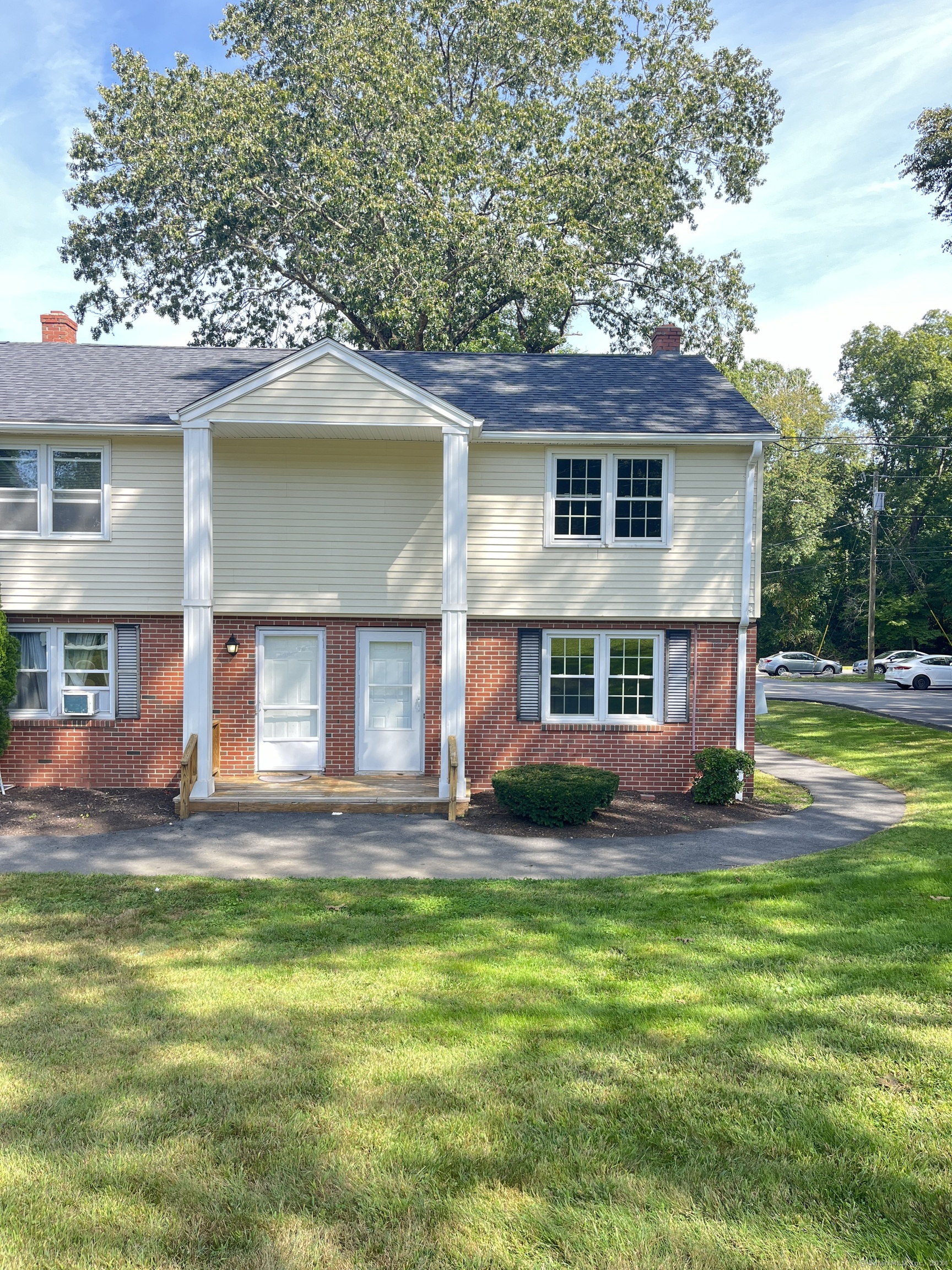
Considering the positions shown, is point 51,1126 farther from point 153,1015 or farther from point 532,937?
point 532,937

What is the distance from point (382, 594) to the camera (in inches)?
563

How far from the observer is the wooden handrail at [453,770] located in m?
12.3

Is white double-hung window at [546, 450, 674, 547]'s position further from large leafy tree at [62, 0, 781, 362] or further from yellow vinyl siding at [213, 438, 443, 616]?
large leafy tree at [62, 0, 781, 362]

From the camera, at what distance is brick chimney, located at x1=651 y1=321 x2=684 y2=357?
19109mm

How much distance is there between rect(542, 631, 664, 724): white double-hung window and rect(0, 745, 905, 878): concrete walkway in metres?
3.00

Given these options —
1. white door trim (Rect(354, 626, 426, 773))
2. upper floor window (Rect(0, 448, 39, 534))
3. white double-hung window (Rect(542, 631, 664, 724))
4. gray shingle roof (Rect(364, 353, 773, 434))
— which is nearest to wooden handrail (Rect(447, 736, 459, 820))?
white door trim (Rect(354, 626, 426, 773))

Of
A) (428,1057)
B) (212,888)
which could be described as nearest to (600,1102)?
(428,1057)

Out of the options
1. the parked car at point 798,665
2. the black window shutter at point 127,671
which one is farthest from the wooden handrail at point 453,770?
the parked car at point 798,665

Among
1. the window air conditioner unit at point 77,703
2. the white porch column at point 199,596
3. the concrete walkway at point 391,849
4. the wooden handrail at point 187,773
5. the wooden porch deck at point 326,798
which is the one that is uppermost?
the white porch column at point 199,596

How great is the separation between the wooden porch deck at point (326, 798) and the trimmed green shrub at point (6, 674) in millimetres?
3512

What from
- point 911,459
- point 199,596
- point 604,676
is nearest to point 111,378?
point 199,596

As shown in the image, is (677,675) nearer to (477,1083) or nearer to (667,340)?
(667,340)

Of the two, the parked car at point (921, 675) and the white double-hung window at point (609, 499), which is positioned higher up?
the white double-hung window at point (609, 499)

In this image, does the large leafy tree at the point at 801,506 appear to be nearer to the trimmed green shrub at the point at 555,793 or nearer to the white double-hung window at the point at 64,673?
the trimmed green shrub at the point at 555,793
